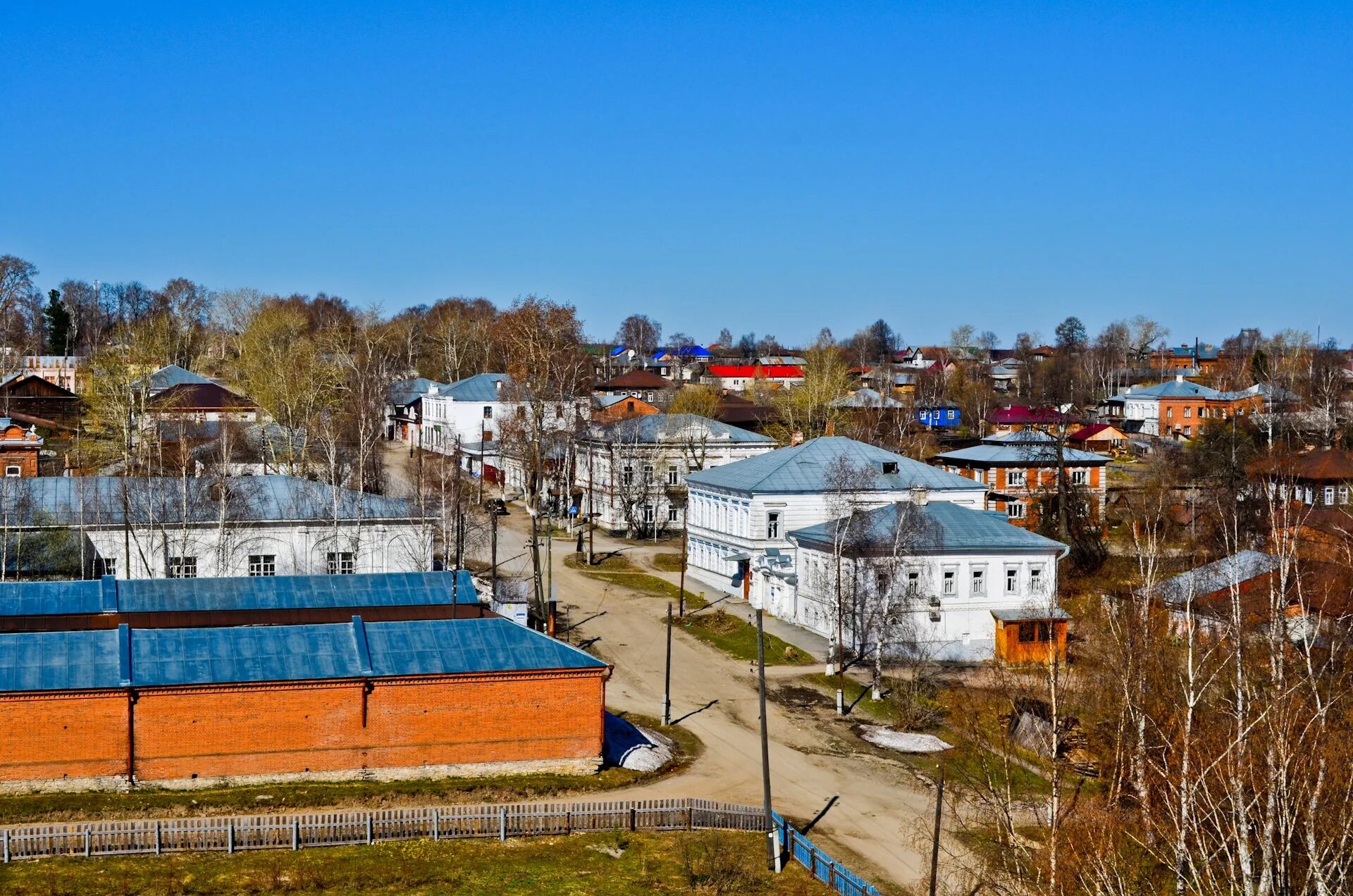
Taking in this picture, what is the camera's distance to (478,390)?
75562 mm

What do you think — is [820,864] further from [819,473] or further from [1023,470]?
[1023,470]

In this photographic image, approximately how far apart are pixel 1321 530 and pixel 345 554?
29571mm

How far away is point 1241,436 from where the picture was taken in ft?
225

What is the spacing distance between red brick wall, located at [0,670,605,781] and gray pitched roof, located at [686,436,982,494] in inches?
768

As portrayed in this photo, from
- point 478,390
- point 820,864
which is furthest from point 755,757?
point 478,390

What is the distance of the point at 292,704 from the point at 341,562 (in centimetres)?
1557

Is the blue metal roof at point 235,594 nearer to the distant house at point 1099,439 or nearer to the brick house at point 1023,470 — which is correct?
the brick house at point 1023,470

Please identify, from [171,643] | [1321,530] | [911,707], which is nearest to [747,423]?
[1321,530]

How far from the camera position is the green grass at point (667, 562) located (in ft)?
162

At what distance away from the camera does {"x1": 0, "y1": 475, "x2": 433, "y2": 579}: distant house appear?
1508 inches

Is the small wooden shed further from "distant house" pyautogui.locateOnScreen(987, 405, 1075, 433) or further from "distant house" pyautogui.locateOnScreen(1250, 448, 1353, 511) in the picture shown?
"distant house" pyautogui.locateOnScreen(987, 405, 1075, 433)

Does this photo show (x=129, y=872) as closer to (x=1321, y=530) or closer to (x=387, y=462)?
(x=1321, y=530)

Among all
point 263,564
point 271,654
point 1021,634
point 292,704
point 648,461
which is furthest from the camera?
point 648,461

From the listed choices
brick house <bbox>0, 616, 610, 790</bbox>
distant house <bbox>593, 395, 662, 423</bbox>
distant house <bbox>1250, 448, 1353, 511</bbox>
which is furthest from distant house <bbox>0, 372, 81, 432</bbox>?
distant house <bbox>1250, 448, 1353, 511</bbox>
